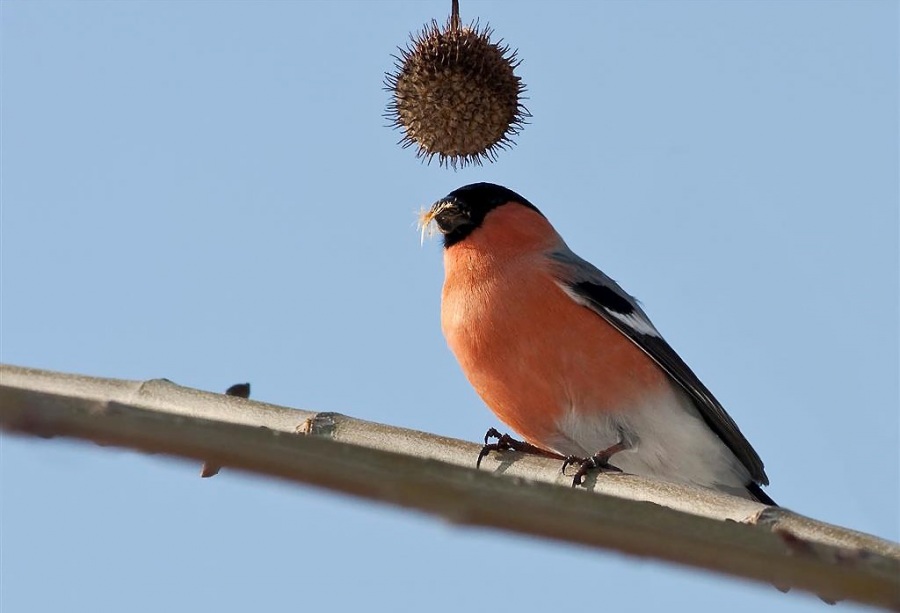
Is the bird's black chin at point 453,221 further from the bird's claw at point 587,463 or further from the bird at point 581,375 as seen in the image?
the bird's claw at point 587,463

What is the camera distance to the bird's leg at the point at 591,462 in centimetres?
332

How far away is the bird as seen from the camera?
4629 mm

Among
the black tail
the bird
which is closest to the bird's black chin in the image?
the bird

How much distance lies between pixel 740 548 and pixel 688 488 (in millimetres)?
1590

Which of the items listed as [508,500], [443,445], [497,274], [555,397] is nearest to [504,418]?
[555,397]

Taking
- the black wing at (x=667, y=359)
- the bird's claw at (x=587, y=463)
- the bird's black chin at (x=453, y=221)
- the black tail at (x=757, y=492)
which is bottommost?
the bird's claw at (x=587, y=463)

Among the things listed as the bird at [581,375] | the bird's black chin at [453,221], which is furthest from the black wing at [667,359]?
the bird's black chin at [453,221]

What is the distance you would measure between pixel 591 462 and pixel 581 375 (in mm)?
945

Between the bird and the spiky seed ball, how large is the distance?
0.76 m

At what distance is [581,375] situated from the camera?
15.2ft

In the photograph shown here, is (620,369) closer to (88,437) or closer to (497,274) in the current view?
(497,274)

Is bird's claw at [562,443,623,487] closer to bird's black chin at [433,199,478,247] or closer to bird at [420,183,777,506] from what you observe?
bird at [420,183,777,506]

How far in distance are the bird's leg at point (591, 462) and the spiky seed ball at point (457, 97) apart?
1.27 m

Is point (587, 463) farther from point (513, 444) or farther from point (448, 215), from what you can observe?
point (448, 215)
